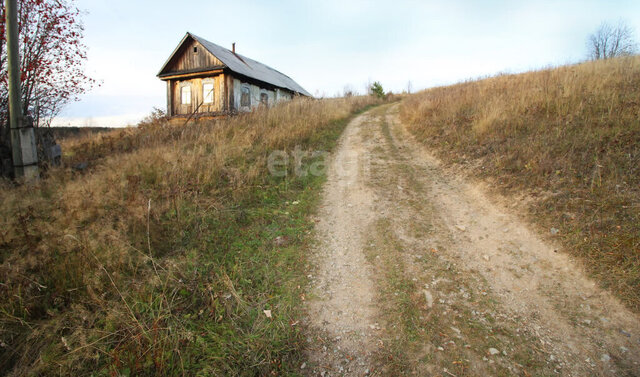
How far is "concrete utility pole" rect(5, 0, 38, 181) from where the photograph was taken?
5371mm

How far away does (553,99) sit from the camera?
6.71 meters

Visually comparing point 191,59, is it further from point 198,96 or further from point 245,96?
point 245,96

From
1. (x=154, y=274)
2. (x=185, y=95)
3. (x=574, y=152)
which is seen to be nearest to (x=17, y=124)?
(x=154, y=274)

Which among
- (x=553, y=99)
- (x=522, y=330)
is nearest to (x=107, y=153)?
(x=522, y=330)

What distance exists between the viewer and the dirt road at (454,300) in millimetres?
2305

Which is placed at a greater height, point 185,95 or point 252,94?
point 252,94

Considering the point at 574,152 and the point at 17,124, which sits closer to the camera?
the point at 574,152

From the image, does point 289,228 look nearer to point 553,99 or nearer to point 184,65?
point 553,99

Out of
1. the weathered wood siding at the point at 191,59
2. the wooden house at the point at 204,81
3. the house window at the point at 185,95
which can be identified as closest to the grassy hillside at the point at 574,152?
the wooden house at the point at 204,81

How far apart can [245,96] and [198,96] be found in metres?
2.68

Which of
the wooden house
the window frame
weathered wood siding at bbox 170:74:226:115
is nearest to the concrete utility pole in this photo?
the wooden house

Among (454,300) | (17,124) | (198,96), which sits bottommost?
(454,300)

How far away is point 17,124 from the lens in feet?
18.7

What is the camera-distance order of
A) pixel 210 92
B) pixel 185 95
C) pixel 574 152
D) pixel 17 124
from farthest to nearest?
pixel 185 95 → pixel 210 92 → pixel 17 124 → pixel 574 152
